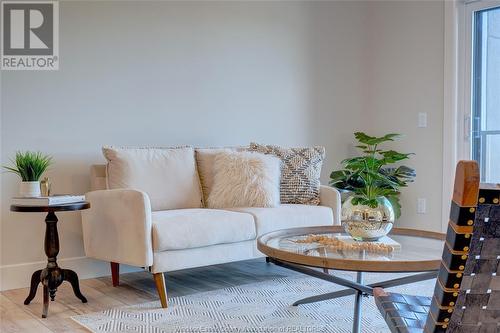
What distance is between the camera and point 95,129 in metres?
3.87

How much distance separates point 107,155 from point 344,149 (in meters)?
2.46

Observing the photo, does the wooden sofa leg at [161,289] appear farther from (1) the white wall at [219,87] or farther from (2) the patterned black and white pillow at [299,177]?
(2) the patterned black and white pillow at [299,177]

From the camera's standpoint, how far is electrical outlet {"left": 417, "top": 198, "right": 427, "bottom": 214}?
16.2 feet

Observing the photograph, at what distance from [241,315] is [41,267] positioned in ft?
4.93

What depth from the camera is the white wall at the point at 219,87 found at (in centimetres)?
369

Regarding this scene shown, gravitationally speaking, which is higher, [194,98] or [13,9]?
[13,9]

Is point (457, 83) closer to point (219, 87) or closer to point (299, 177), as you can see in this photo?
point (299, 177)

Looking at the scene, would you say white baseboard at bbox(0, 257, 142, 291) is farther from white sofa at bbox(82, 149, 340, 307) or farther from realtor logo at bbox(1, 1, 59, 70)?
realtor logo at bbox(1, 1, 59, 70)

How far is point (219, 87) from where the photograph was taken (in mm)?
4441

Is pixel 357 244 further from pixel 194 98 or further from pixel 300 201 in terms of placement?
pixel 194 98

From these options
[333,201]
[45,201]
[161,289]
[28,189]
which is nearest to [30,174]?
[28,189]

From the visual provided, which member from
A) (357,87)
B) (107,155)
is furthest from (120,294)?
(357,87)

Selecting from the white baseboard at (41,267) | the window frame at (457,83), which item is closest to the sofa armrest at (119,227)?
the white baseboard at (41,267)

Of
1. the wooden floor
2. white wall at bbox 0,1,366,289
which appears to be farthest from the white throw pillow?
white wall at bbox 0,1,366,289
